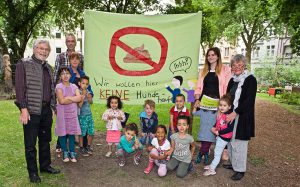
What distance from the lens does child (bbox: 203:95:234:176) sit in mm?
4771

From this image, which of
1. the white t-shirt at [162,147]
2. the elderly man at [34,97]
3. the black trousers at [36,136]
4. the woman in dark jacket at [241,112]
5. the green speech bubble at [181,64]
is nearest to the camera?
the elderly man at [34,97]

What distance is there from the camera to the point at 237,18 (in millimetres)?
35469

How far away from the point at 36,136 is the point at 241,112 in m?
3.32

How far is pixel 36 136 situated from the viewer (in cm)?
440

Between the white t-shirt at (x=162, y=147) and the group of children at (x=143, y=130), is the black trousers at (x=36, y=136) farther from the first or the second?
the white t-shirt at (x=162, y=147)

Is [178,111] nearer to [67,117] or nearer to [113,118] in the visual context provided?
[113,118]

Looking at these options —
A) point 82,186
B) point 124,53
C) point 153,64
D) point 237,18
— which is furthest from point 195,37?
point 237,18

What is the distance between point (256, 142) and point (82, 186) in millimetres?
4907

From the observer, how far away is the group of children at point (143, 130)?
4.84 metres

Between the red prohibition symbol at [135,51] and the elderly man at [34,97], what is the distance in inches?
61.9

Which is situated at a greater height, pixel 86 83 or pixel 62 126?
pixel 86 83

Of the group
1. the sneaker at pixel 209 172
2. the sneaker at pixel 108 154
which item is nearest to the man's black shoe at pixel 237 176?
the sneaker at pixel 209 172

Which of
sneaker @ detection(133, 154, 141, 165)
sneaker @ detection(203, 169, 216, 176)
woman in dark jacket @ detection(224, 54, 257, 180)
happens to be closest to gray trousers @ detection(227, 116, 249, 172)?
woman in dark jacket @ detection(224, 54, 257, 180)

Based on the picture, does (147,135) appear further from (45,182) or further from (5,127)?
(5,127)
